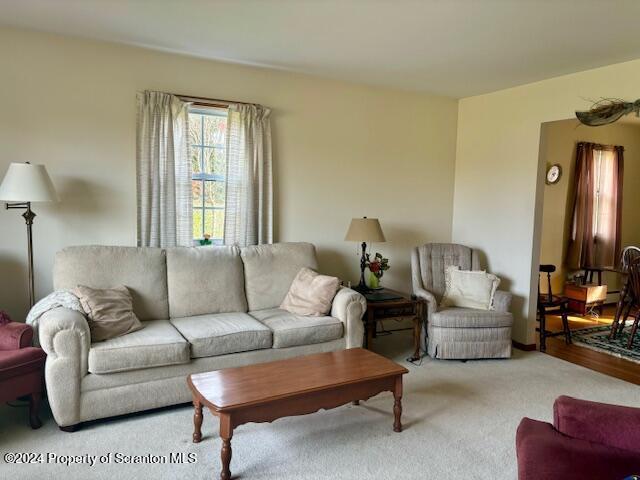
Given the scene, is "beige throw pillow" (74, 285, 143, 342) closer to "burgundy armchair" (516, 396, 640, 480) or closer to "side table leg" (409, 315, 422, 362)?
"side table leg" (409, 315, 422, 362)

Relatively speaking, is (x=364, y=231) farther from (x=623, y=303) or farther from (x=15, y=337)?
(x=623, y=303)

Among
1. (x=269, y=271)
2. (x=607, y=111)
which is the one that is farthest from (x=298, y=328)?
(x=607, y=111)

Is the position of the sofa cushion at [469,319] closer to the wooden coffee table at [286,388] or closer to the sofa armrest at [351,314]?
the sofa armrest at [351,314]

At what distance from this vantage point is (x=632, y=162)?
6.56m

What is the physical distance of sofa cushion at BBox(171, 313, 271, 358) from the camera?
295 centimetres

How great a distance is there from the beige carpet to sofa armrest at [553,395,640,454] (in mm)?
720

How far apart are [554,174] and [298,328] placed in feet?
14.2

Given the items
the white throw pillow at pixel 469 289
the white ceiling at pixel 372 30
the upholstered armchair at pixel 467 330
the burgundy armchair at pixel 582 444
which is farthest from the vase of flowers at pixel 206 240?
the burgundy armchair at pixel 582 444

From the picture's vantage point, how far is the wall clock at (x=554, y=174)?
19.2ft

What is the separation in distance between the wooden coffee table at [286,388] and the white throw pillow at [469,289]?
1668mm

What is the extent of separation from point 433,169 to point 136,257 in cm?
317

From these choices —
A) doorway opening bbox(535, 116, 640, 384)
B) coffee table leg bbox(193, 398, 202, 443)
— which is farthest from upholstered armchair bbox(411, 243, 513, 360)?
coffee table leg bbox(193, 398, 202, 443)

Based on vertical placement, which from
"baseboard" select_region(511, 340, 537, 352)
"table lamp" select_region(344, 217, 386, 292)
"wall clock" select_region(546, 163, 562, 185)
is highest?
"wall clock" select_region(546, 163, 562, 185)

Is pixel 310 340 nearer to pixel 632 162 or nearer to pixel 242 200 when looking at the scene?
pixel 242 200
